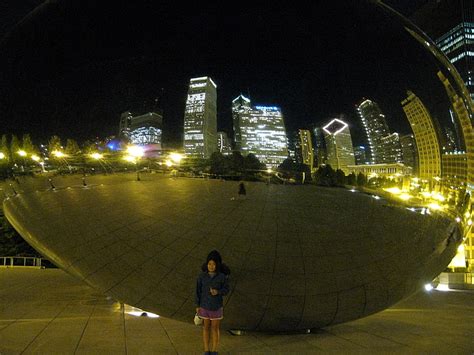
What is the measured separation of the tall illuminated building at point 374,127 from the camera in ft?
12.9

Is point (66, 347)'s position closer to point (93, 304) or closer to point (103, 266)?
point (103, 266)

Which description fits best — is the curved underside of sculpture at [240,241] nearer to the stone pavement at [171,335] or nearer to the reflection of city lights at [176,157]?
the reflection of city lights at [176,157]

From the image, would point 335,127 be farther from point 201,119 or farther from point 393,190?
point 201,119

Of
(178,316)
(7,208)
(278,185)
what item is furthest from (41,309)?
(278,185)

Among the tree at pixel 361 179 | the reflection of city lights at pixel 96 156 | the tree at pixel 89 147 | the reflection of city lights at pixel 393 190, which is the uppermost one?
the tree at pixel 89 147

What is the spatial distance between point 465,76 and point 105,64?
4752 cm

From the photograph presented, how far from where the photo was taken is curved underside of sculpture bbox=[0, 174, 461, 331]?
3.75 metres

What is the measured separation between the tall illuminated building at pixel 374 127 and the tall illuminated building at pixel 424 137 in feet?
0.99

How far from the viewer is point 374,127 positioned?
3.94m

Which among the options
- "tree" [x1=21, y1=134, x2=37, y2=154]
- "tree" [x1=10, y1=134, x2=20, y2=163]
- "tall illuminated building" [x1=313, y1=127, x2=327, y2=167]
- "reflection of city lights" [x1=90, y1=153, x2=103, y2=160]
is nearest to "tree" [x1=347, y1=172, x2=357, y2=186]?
"tall illuminated building" [x1=313, y1=127, x2=327, y2=167]

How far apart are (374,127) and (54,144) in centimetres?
325

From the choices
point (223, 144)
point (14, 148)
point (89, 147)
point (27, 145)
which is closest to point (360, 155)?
point (223, 144)

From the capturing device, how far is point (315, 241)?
389cm

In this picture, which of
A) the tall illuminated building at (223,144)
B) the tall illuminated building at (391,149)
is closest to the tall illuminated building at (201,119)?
the tall illuminated building at (223,144)
